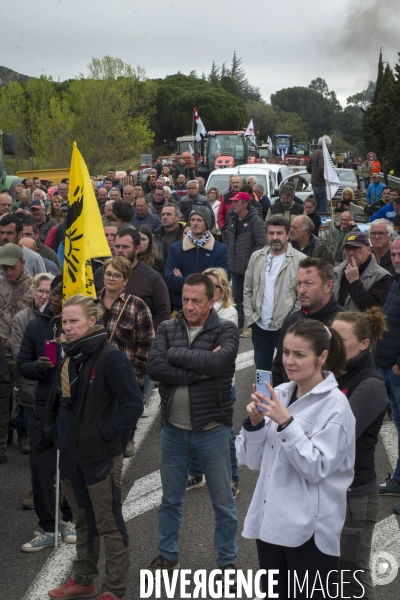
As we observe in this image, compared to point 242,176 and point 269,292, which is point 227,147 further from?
point 269,292

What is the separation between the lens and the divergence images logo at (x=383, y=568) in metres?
5.35

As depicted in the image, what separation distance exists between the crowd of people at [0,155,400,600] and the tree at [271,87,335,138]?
13593 centimetres

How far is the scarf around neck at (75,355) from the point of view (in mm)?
4934

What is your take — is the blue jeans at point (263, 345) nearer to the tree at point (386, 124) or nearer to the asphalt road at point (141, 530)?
the asphalt road at point (141, 530)

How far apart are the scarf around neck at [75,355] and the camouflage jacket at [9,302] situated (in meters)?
2.63

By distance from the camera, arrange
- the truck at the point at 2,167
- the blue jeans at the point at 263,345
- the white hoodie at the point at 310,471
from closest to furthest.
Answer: the white hoodie at the point at 310,471, the blue jeans at the point at 263,345, the truck at the point at 2,167

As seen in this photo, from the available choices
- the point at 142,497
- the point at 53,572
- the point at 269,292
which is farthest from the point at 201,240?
the point at 53,572

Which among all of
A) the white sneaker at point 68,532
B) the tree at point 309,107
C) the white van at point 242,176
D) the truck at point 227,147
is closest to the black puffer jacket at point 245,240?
the white sneaker at point 68,532

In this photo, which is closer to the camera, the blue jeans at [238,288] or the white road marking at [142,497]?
the white road marking at [142,497]

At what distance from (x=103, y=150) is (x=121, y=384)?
146 feet

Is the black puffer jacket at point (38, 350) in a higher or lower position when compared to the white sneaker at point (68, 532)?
higher

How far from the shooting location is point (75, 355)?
4.99 meters

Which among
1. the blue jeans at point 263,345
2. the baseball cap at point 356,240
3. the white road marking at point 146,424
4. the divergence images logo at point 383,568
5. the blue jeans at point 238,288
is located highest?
the baseball cap at point 356,240

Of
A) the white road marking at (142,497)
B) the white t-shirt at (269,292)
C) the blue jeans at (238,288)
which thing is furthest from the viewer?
the blue jeans at (238,288)
